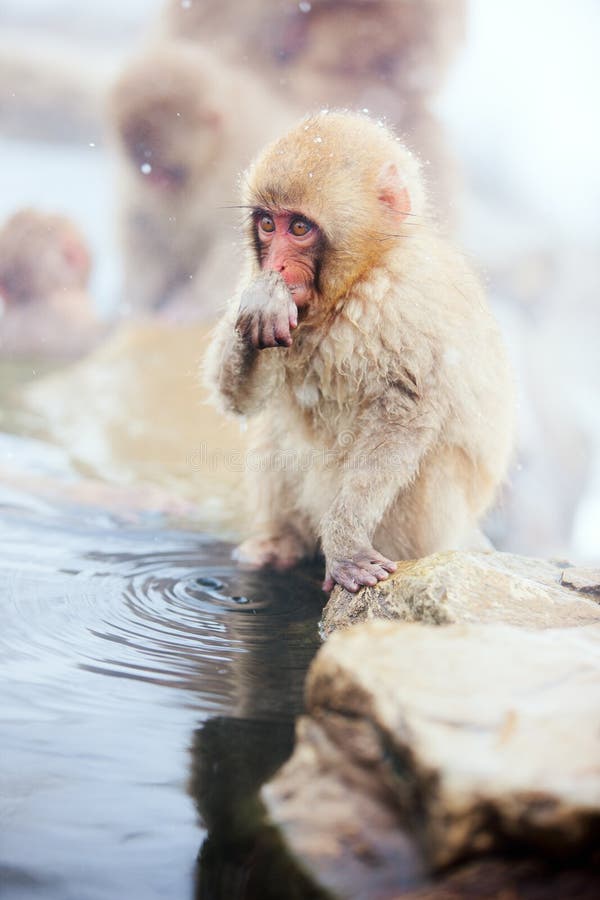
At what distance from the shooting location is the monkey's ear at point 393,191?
8.41 ft

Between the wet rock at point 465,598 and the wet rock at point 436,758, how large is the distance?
401 millimetres

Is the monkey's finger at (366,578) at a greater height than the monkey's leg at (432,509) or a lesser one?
lesser

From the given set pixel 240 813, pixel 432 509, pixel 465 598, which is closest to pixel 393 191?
pixel 432 509

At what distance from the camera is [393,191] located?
2582 millimetres

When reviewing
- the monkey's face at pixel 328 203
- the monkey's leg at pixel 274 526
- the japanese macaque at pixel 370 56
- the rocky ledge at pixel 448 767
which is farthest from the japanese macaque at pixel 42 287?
the rocky ledge at pixel 448 767

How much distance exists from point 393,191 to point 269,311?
1.72 feet

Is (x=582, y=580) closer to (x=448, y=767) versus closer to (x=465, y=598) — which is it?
(x=465, y=598)

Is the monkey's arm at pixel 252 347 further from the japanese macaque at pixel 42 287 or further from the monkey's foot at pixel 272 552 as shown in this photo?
the japanese macaque at pixel 42 287

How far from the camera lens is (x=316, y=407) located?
2744 mm

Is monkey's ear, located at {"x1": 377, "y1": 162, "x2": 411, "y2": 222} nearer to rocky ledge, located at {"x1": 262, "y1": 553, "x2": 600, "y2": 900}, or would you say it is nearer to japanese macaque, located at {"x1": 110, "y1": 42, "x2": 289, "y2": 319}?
rocky ledge, located at {"x1": 262, "y1": 553, "x2": 600, "y2": 900}

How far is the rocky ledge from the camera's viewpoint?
1229 millimetres

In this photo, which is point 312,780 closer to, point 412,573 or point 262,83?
point 412,573

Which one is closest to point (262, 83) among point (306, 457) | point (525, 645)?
point (306, 457)

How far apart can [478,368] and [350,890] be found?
1678mm
